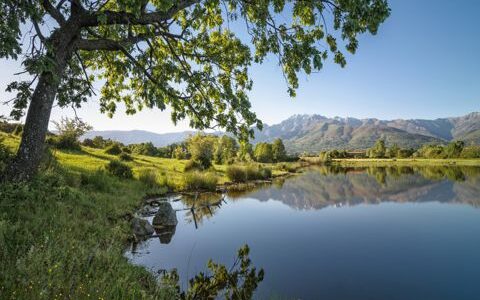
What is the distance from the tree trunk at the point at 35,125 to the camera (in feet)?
26.8

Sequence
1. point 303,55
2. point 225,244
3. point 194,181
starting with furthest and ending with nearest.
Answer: point 194,181 < point 225,244 < point 303,55

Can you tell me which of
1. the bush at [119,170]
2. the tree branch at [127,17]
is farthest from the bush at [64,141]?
the tree branch at [127,17]

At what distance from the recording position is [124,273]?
6773 millimetres

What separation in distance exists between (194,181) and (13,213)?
1923 cm

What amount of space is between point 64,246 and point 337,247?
408 inches

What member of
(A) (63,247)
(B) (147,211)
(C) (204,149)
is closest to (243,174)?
(B) (147,211)

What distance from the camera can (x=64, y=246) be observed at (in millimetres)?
6172

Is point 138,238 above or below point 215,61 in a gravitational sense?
below

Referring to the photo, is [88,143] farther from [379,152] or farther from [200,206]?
[379,152]

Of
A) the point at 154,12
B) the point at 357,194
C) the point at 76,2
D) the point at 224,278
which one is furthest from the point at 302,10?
the point at 357,194

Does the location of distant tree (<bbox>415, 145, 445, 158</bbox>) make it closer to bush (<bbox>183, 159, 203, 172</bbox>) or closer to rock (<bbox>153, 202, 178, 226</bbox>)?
bush (<bbox>183, 159, 203, 172</bbox>)

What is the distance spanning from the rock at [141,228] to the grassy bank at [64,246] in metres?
0.41

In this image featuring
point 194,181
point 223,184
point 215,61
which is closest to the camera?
point 215,61

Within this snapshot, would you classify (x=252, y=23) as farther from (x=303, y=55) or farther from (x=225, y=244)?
(x=225, y=244)
